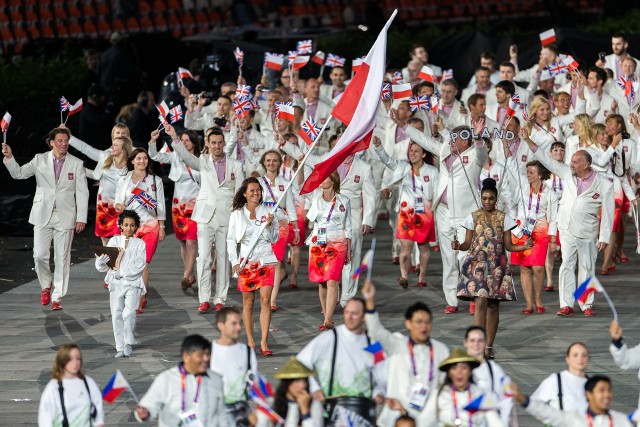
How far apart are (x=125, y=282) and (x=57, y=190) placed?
2.69 metres

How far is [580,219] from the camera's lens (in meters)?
17.0

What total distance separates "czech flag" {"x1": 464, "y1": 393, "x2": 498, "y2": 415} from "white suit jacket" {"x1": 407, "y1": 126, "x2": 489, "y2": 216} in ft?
21.0

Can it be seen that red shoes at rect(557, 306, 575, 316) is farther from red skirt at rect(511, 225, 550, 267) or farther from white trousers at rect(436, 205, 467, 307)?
white trousers at rect(436, 205, 467, 307)

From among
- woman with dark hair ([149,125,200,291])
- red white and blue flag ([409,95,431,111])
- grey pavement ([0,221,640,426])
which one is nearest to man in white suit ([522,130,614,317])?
grey pavement ([0,221,640,426])

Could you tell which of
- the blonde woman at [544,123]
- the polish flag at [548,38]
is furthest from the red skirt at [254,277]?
the polish flag at [548,38]

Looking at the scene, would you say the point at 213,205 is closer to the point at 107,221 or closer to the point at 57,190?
the point at 107,221

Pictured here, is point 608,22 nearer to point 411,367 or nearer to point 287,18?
point 287,18

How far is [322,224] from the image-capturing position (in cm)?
1658

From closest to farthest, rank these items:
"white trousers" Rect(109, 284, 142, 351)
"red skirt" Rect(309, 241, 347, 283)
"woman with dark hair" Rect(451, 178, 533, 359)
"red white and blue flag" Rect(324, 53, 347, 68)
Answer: "woman with dark hair" Rect(451, 178, 533, 359)
"white trousers" Rect(109, 284, 142, 351)
"red skirt" Rect(309, 241, 347, 283)
"red white and blue flag" Rect(324, 53, 347, 68)

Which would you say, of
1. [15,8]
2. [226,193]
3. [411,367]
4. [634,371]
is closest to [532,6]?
[15,8]

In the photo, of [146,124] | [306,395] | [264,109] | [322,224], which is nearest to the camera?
[306,395]

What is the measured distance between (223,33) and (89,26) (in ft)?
13.3

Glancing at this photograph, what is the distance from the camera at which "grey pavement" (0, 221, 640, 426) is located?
1440 centimetres

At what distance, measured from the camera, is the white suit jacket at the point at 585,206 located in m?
17.0
